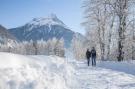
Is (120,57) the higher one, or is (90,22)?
(90,22)

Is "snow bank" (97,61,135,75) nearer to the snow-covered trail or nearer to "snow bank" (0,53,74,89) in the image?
the snow-covered trail

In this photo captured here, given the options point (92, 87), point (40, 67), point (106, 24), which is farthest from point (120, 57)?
point (40, 67)

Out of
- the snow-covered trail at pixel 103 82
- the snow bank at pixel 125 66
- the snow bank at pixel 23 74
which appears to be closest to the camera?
the snow bank at pixel 23 74

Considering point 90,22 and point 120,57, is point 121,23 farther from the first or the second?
point 90,22

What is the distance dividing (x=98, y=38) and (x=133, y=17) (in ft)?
45.6

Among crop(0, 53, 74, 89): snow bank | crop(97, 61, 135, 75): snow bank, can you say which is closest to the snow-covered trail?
crop(0, 53, 74, 89): snow bank

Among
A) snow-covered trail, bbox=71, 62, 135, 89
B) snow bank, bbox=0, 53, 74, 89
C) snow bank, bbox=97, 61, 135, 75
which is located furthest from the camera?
snow bank, bbox=97, 61, 135, 75

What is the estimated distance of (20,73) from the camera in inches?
370

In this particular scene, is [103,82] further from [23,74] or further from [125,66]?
[125,66]

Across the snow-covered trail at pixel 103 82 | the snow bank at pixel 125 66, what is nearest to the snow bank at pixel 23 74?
the snow-covered trail at pixel 103 82

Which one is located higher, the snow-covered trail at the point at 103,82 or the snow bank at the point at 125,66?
the snow bank at the point at 125,66

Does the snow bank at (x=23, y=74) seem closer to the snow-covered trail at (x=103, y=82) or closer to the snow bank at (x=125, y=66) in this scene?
the snow-covered trail at (x=103, y=82)

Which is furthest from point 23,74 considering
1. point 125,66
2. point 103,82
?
point 125,66

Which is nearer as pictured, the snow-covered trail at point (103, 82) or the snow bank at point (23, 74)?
the snow bank at point (23, 74)
